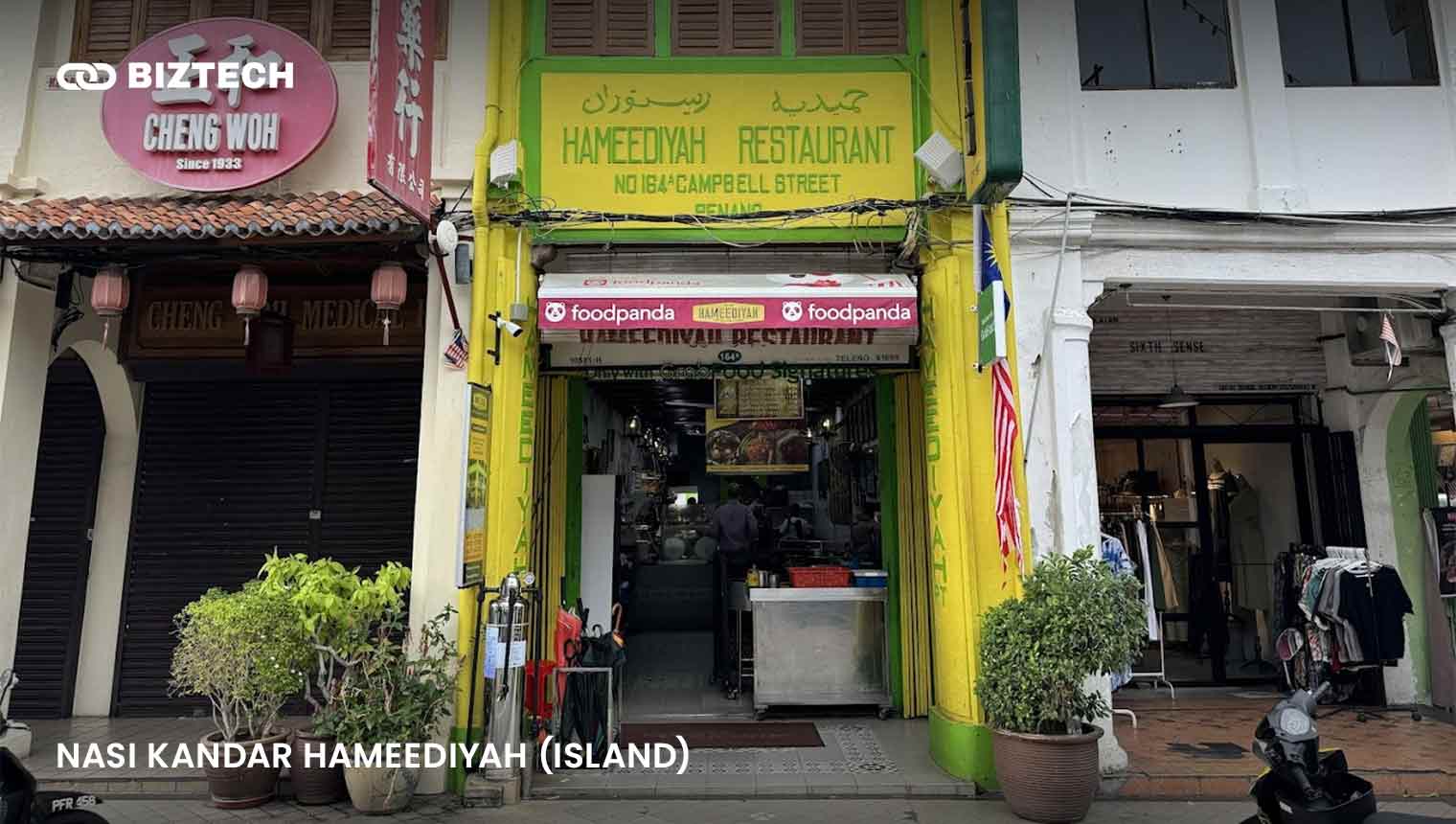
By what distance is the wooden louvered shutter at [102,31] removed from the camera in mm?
7223

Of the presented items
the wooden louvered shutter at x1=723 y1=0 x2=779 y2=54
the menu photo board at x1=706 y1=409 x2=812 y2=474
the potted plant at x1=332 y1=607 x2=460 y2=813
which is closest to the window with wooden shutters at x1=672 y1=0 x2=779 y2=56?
the wooden louvered shutter at x1=723 y1=0 x2=779 y2=54

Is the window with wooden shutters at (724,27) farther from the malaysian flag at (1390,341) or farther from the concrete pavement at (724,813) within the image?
the concrete pavement at (724,813)

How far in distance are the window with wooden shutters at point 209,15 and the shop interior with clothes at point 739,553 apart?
14.1 ft

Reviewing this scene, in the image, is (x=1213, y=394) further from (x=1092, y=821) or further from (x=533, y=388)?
(x=533, y=388)

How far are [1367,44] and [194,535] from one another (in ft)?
40.9

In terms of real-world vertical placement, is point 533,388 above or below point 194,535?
above

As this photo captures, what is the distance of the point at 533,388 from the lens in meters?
6.86

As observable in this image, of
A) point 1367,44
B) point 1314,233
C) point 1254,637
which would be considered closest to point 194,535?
point 1314,233

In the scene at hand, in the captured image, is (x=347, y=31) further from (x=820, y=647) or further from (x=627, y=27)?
(x=820, y=647)

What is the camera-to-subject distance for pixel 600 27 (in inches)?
281

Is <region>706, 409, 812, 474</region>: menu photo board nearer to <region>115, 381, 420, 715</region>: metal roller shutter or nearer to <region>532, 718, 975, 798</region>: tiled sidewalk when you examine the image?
<region>115, 381, 420, 715</region>: metal roller shutter

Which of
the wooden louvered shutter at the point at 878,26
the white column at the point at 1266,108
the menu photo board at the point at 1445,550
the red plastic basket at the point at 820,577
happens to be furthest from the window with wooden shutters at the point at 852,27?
the menu photo board at the point at 1445,550

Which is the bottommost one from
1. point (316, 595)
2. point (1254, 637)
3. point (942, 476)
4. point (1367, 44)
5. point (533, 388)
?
point (1254, 637)

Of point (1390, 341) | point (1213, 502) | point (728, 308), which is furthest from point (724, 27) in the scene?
point (1213, 502)
